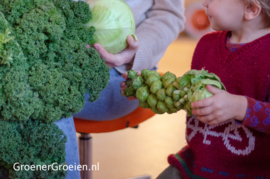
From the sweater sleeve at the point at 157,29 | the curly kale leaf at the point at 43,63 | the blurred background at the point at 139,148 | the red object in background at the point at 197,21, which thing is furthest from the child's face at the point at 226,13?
the red object in background at the point at 197,21

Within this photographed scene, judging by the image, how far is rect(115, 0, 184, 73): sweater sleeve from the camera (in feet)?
3.62

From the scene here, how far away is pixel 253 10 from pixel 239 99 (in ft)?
1.01

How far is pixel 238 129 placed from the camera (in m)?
0.95

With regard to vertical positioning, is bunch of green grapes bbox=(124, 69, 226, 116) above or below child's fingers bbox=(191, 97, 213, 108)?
above

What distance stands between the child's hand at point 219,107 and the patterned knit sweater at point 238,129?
1.2 inches

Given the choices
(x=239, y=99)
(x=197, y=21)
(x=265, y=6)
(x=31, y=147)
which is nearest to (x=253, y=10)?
(x=265, y=6)

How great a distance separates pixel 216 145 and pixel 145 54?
436 mm

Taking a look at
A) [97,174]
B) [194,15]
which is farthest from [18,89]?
[194,15]

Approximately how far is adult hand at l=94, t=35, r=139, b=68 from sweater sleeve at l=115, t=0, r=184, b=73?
0.08 metres

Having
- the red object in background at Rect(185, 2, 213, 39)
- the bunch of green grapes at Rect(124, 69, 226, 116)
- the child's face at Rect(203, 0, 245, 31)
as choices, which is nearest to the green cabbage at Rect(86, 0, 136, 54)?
the bunch of green grapes at Rect(124, 69, 226, 116)

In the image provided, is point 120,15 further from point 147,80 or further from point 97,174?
point 97,174

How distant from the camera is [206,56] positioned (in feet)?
3.59

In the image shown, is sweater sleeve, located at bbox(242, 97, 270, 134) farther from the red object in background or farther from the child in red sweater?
the red object in background

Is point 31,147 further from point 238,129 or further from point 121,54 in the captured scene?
point 238,129
